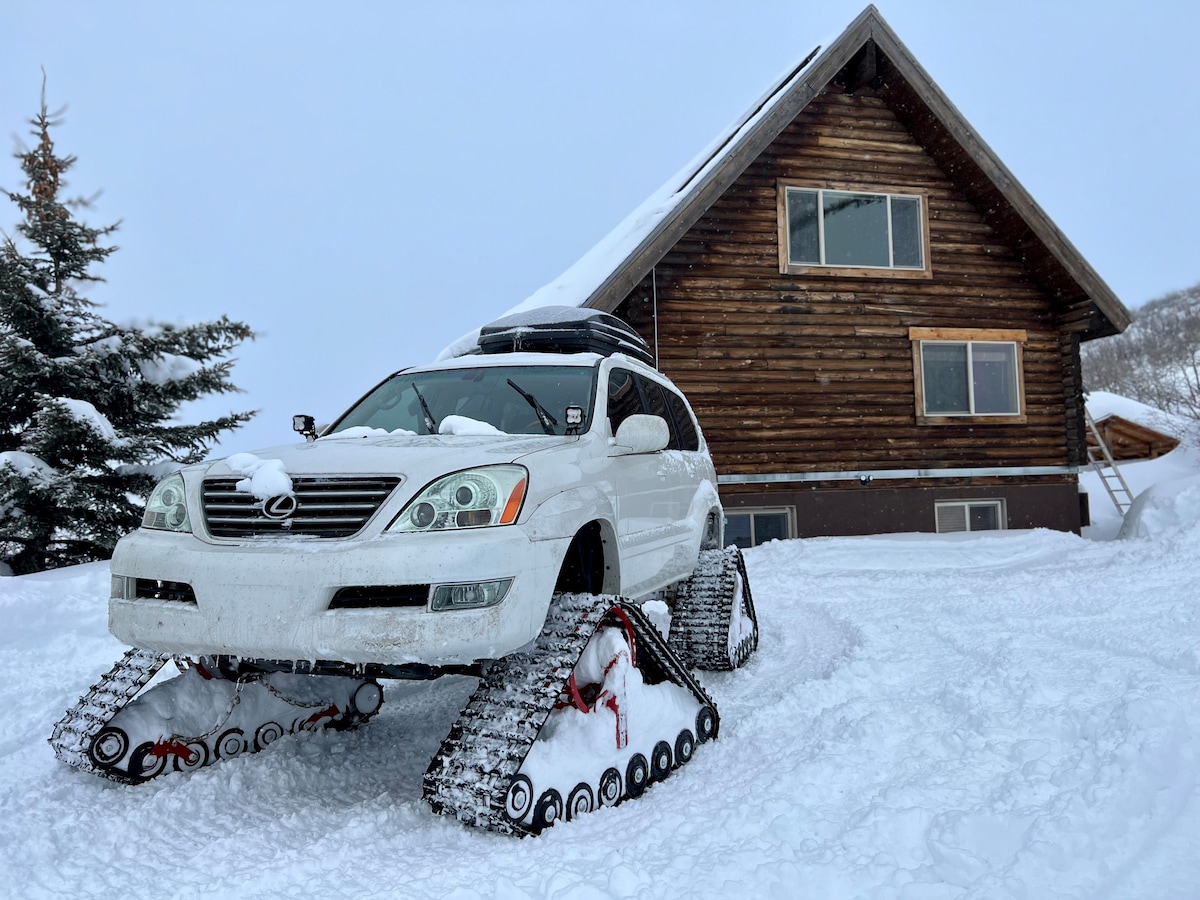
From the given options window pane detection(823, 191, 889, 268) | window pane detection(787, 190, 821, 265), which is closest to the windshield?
window pane detection(787, 190, 821, 265)

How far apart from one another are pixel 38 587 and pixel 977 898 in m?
8.10

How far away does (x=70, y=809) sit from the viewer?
11.4 ft

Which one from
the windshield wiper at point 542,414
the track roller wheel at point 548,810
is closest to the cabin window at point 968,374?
the windshield wiper at point 542,414

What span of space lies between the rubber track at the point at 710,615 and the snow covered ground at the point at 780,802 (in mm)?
203

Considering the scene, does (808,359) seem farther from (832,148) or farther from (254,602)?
(254,602)

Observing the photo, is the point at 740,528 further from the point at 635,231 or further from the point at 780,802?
the point at 780,802

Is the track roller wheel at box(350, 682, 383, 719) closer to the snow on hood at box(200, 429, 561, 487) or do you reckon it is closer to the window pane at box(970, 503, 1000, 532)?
the snow on hood at box(200, 429, 561, 487)

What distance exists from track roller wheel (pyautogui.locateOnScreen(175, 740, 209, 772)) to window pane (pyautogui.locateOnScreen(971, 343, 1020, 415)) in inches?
524

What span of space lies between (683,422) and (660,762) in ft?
9.75

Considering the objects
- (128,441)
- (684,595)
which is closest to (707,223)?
(684,595)

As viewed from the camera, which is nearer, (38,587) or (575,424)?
(575,424)

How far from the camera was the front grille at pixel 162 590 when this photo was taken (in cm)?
341

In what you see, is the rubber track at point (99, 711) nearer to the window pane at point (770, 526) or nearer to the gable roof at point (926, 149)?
the gable roof at point (926, 149)

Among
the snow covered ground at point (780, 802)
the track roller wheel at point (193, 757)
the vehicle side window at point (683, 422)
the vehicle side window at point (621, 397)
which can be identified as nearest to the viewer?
the snow covered ground at point (780, 802)
